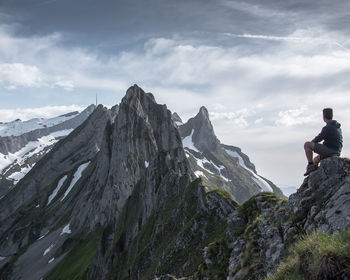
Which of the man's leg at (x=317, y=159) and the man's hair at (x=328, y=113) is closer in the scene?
the man's hair at (x=328, y=113)

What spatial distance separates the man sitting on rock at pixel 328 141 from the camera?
49.7 feet

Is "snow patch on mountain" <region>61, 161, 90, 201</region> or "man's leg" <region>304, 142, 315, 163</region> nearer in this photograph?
"man's leg" <region>304, 142, 315, 163</region>

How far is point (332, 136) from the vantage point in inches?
599

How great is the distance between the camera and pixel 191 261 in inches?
1340

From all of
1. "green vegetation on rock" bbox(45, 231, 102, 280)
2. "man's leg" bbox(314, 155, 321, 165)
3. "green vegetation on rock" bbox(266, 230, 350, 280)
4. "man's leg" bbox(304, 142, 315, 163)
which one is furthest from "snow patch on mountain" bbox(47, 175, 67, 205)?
"green vegetation on rock" bbox(266, 230, 350, 280)

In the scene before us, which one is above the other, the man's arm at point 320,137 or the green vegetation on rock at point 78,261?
the man's arm at point 320,137

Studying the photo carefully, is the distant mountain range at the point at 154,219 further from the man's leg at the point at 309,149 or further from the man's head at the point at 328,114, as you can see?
the man's head at the point at 328,114

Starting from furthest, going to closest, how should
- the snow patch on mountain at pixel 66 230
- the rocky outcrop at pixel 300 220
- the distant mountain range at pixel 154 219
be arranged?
the snow patch on mountain at pixel 66 230 → the distant mountain range at pixel 154 219 → the rocky outcrop at pixel 300 220

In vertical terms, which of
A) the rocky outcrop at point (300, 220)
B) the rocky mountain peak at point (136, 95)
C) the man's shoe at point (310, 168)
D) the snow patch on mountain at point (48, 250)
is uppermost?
the rocky mountain peak at point (136, 95)

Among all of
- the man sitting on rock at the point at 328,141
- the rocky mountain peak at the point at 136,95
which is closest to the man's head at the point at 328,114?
the man sitting on rock at the point at 328,141

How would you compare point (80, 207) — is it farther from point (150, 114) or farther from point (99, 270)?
point (99, 270)

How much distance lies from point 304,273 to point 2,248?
7460 inches

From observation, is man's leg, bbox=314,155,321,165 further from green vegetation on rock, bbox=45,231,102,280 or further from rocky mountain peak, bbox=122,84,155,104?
rocky mountain peak, bbox=122,84,155,104

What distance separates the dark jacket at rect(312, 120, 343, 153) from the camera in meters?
15.2
